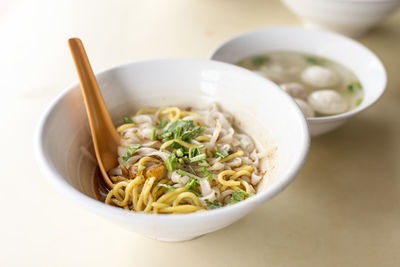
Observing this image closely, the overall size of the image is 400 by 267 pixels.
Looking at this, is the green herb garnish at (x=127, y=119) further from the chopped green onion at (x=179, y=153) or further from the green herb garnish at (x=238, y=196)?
the green herb garnish at (x=238, y=196)

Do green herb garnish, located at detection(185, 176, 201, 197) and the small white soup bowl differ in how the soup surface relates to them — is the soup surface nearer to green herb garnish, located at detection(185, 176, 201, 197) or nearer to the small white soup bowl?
the small white soup bowl

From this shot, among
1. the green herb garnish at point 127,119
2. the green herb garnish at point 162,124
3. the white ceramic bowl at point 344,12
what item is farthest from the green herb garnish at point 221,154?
the white ceramic bowl at point 344,12

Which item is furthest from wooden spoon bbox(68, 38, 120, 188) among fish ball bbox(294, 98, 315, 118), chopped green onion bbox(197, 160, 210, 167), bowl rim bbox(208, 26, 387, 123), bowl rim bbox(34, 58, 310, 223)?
fish ball bbox(294, 98, 315, 118)

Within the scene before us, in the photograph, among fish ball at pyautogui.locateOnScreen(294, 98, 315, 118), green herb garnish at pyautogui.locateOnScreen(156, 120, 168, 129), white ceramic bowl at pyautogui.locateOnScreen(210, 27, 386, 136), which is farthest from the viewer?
white ceramic bowl at pyautogui.locateOnScreen(210, 27, 386, 136)

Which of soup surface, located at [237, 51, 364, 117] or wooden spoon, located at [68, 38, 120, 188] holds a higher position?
wooden spoon, located at [68, 38, 120, 188]

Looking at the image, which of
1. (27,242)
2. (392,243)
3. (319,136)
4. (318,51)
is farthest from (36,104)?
(392,243)

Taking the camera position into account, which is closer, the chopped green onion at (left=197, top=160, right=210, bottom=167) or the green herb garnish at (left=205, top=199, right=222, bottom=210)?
the green herb garnish at (left=205, top=199, right=222, bottom=210)

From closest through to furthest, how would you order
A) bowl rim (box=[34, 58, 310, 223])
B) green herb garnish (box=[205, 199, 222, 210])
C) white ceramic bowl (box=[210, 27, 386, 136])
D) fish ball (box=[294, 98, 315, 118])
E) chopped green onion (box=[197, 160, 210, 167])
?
bowl rim (box=[34, 58, 310, 223]), green herb garnish (box=[205, 199, 222, 210]), chopped green onion (box=[197, 160, 210, 167]), fish ball (box=[294, 98, 315, 118]), white ceramic bowl (box=[210, 27, 386, 136])
